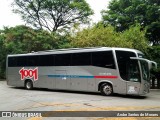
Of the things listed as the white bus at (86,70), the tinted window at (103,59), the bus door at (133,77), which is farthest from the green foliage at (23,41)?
the bus door at (133,77)

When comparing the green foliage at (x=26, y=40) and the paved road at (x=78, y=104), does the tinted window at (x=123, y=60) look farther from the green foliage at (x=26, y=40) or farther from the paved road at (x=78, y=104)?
the green foliage at (x=26, y=40)

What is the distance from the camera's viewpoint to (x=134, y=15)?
1073 inches

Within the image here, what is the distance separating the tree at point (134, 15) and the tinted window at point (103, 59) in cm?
858

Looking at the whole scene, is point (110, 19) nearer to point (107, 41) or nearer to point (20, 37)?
point (107, 41)

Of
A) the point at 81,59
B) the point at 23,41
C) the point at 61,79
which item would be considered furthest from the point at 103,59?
the point at 23,41

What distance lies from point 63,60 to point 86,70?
6.99ft

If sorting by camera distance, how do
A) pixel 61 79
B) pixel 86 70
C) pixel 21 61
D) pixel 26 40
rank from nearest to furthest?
pixel 86 70
pixel 61 79
pixel 21 61
pixel 26 40

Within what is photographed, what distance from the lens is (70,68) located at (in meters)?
20.3

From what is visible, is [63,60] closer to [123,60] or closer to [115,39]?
[123,60]

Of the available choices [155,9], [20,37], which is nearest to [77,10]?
[20,37]

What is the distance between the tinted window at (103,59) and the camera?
1820cm

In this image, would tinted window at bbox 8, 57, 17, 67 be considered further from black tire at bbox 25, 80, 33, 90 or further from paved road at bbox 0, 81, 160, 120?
paved road at bbox 0, 81, 160, 120

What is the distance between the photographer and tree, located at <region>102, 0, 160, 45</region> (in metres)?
25.4

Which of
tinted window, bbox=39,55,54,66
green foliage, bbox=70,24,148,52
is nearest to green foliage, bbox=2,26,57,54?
green foliage, bbox=70,24,148,52
